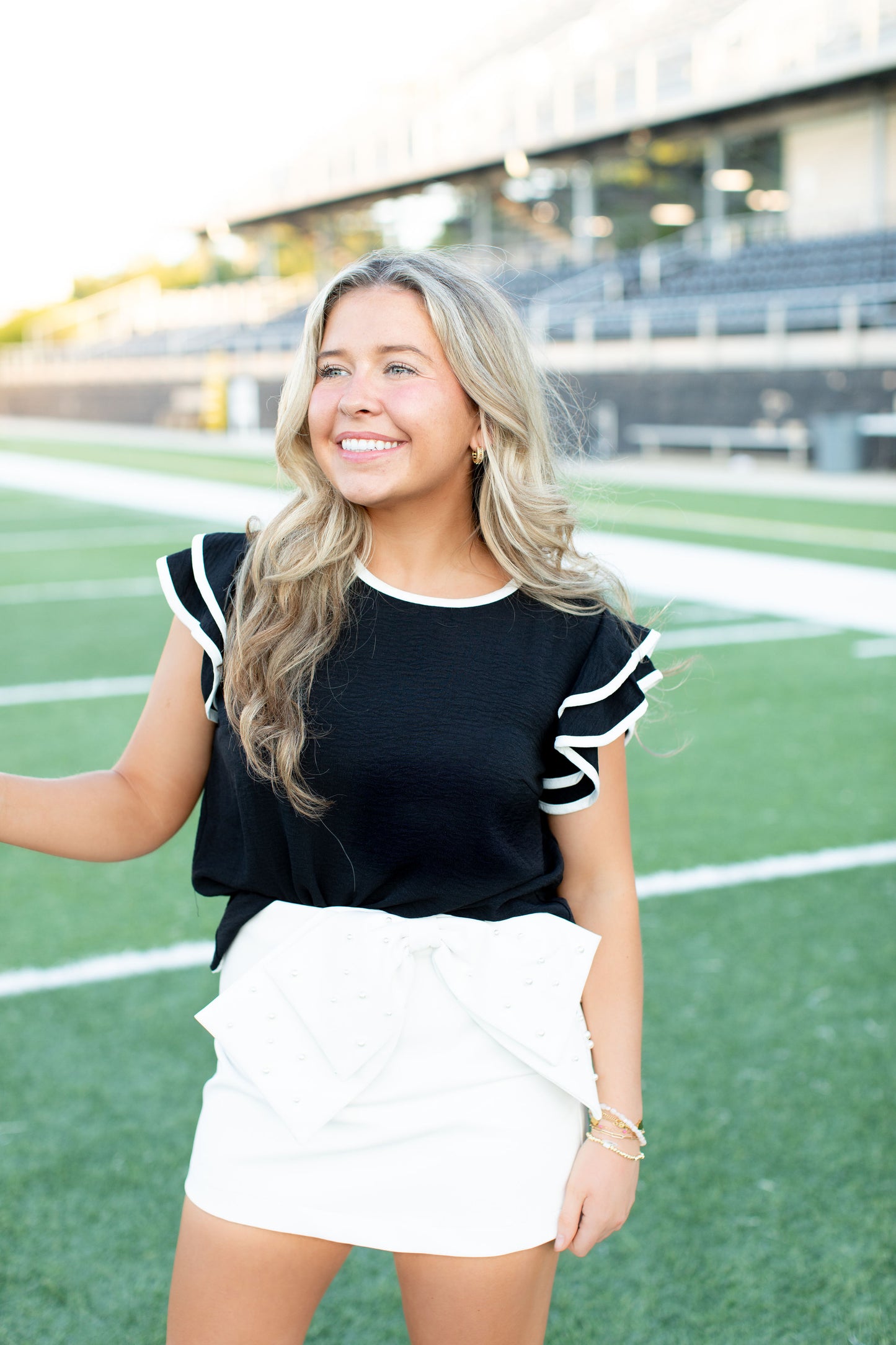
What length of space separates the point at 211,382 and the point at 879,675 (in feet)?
92.3

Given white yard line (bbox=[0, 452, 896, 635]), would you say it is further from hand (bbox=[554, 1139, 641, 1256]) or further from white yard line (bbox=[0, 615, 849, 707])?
hand (bbox=[554, 1139, 641, 1256])

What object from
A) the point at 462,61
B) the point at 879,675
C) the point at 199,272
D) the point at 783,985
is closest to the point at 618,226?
the point at 462,61

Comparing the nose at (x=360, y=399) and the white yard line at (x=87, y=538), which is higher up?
the nose at (x=360, y=399)

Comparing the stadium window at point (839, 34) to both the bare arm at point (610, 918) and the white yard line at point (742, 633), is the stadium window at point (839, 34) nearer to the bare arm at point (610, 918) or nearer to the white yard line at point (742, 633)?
the white yard line at point (742, 633)

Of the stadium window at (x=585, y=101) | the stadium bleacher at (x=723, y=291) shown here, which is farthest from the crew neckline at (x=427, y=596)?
the stadium window at (x=585, y=101)

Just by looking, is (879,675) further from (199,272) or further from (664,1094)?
(199,272)

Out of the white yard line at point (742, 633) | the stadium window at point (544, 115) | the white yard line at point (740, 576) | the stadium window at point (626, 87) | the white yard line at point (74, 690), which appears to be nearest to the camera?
the white yard line at point (74, 690)

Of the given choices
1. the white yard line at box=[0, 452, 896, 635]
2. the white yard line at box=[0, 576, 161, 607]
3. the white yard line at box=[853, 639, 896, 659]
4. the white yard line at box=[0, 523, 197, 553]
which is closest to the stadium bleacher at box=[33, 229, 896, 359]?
the white yard line at box=[0, 452, 896, 635]

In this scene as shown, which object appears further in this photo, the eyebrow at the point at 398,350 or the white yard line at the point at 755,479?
the white yard line at the point at 755,479

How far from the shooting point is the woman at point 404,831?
1614 mm

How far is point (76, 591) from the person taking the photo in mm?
10219

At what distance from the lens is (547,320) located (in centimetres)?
2841

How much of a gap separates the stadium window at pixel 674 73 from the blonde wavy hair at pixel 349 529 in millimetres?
32781

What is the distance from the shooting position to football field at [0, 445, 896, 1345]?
2.58 meters
